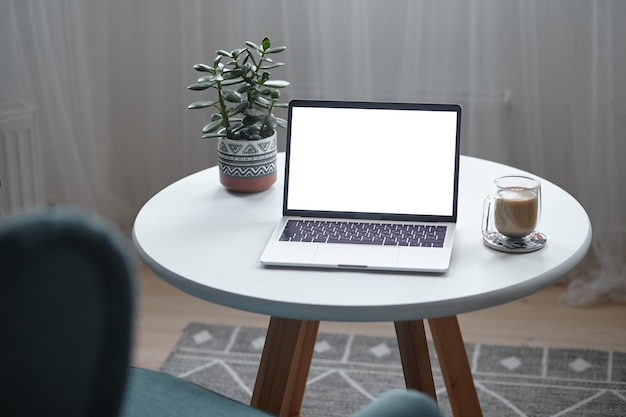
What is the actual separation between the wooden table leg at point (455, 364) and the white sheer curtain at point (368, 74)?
0.97 meters

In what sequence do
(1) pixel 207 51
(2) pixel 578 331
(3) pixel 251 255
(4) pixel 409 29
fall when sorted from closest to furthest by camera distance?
(3) pixel 251 255 → (2) pixel 578 331 → (4) pixel 409 29 → (1) pixel 207 51

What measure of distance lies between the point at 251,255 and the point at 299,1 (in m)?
1.41

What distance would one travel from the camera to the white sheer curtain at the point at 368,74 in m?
2.57

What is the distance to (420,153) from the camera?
1610mm

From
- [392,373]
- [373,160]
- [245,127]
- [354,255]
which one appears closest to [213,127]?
[245,127]

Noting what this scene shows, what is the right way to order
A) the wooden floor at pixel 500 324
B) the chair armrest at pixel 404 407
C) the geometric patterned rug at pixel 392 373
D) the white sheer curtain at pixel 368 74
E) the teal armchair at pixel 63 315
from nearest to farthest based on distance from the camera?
the teal armchair at pixel 63 315 < the chair armrest at pixel 404 407 < the geometric patterned rug at pixel 392 373 < the wooden floor at pixel 500 324 < the white sheer curtain at pixel 368 74

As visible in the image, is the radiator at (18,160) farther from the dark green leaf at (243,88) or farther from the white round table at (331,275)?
the dark green leaf at (243,88)

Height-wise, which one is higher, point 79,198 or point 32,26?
point 32,26

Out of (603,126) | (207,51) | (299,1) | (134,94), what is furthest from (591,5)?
(134,94)

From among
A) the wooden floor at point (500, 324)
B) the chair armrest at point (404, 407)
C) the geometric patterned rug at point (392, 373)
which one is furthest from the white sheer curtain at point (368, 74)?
the chair armrest at point (404, 407)

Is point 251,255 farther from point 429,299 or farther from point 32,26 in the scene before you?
point 32,26

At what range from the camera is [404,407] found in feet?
3.19

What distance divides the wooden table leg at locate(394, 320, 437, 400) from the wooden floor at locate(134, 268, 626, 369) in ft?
2.38

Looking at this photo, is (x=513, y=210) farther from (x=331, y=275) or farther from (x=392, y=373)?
(x=392, y=373)
